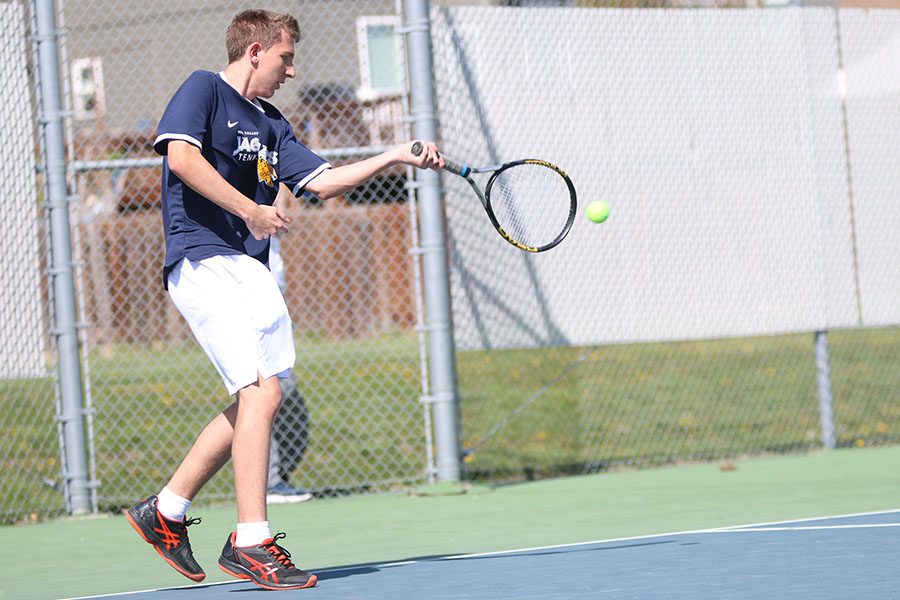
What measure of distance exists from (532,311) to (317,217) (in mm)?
4837

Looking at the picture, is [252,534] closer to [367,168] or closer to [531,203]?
[367,168]

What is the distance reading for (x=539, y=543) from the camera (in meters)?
5.72

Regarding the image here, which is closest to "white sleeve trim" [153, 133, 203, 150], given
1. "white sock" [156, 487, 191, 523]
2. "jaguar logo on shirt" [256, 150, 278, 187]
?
"jaguar logo on shirt" [256, 150, 278, 187]

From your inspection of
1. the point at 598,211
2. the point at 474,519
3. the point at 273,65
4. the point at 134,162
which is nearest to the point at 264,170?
the point at 273,65

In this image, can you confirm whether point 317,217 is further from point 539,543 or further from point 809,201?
point 539,543

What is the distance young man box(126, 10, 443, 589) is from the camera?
4.79 metres

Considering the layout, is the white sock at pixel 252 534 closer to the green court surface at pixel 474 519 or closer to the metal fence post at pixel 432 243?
the green court surface at pixel 474 519

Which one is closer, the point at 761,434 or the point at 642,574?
the point at 642,574

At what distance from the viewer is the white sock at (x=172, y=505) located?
500 centimetres

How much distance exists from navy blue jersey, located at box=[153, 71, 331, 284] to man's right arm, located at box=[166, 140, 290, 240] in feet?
0.21

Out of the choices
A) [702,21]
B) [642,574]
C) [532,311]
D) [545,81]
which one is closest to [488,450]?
[532,311]

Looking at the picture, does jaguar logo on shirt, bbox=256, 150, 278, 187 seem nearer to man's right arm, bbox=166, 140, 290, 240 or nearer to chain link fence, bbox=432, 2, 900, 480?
man's right arm, bbox=166, 140, 290, 240

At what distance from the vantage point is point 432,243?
25.5 feet

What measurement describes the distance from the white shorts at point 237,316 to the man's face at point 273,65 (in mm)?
639
